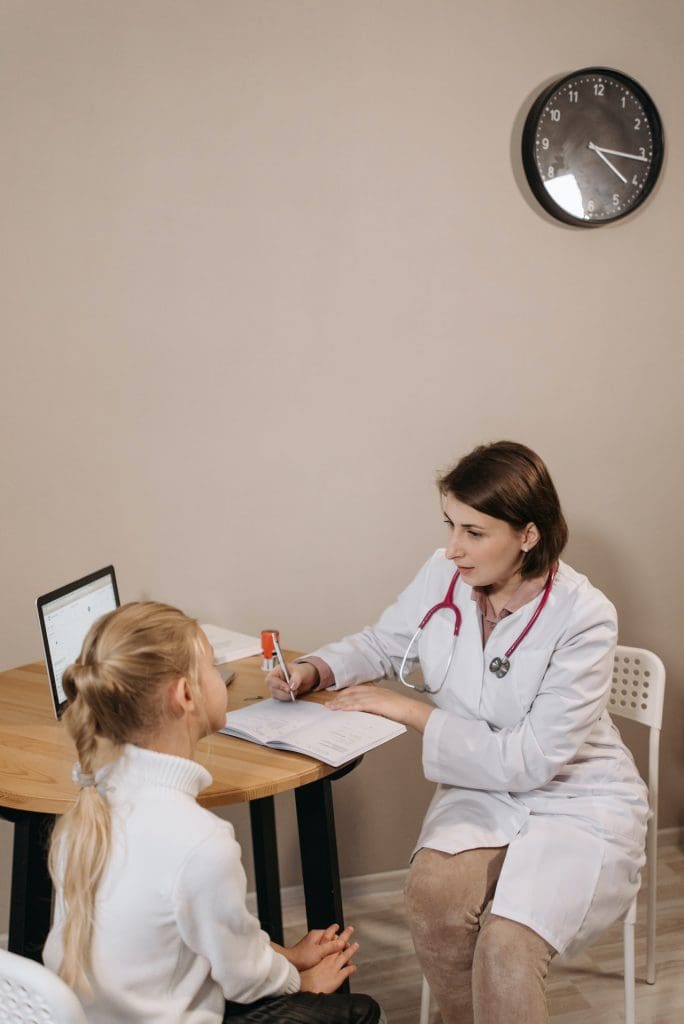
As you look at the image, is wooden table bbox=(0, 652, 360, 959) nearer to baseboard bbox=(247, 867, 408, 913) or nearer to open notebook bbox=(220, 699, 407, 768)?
open notebook bbox=(220, 699, 407, 768)

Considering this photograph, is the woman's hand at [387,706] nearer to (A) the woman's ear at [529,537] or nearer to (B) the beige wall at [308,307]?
(A) the woman's ear at [529,537]

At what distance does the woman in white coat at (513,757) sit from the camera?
1841mm

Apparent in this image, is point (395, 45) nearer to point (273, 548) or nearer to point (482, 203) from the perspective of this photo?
point (482, 203)

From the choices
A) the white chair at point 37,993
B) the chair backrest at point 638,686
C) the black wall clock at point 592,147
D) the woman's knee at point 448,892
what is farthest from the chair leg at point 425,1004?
the black wall clock at point 592,147

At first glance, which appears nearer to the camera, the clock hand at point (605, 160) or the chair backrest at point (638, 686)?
the chair backrest at point (638, 686)

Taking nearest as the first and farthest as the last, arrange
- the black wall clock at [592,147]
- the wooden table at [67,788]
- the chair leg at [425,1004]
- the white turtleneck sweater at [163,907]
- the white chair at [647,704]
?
the white turtleneck sweater at [163,907] → the wooden table at [67,788] → the chair leg at [425,1004] → the white chair at [647,704] → the black wall clock at [592,147]

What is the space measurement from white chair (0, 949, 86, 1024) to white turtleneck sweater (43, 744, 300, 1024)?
0.70 feet

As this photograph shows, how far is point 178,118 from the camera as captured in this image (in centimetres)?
245

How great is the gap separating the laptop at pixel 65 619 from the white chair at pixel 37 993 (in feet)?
2.70

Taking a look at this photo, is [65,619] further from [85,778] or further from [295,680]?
[85,778]

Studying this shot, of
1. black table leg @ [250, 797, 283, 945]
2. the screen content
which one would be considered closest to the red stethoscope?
black table leg @ [250, 797, 283, 945]

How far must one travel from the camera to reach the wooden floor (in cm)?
233

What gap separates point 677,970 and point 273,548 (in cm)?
142

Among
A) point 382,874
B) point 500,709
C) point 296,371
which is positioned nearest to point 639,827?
point 500,709
